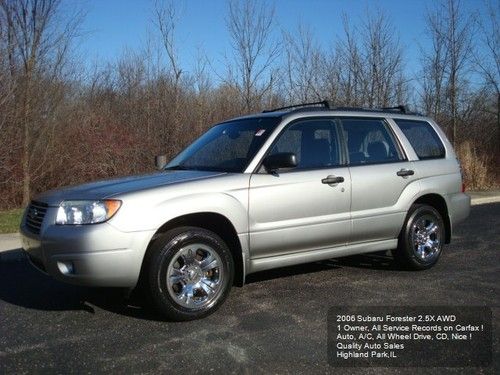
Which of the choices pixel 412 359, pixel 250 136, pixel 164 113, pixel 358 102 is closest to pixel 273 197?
pixel 250 136

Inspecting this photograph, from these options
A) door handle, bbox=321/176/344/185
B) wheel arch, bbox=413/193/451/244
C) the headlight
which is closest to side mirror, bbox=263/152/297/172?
door handle, bbox=321/176/344/185

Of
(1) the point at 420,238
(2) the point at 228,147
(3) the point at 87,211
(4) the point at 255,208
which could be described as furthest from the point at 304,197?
(3) the point at 87,211

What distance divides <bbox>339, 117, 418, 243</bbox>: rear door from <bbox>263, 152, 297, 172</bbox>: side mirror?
916 mm

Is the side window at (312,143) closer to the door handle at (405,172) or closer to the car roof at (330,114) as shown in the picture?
the car roof at (330,114)

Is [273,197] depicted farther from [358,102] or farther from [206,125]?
A: [358,102]

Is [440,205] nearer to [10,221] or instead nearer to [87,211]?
[87,211]

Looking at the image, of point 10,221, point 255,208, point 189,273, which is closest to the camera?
point 189,273

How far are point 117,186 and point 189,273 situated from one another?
0.95 meters

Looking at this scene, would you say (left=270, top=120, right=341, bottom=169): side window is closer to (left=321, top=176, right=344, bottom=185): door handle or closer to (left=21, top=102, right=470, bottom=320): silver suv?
(left=21, top=102, right=470, bottom=320): silver suv

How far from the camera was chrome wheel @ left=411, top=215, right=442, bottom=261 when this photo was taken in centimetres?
602

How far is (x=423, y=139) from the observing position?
6.41 meters

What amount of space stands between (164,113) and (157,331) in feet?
36.7

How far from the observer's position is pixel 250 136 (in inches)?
207

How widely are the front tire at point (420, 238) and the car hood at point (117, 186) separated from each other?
Answer: 7.79 feet
